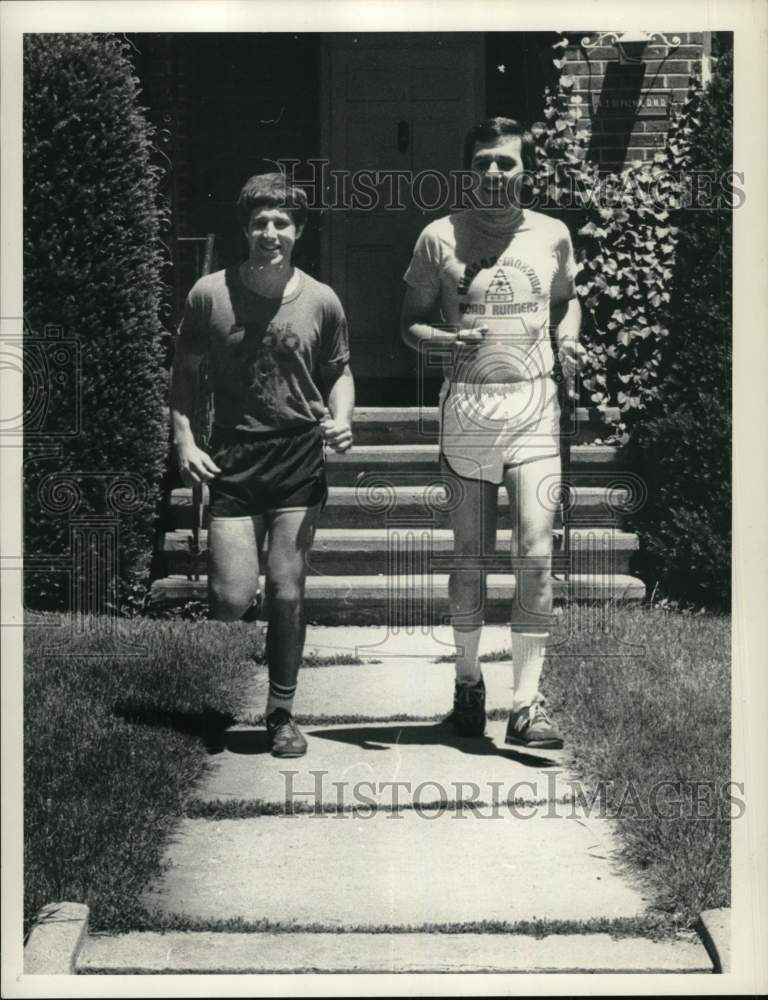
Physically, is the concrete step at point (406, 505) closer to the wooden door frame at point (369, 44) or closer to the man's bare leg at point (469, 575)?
the man's bare leg at point (469, 575)

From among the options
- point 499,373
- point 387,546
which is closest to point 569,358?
point 499,373

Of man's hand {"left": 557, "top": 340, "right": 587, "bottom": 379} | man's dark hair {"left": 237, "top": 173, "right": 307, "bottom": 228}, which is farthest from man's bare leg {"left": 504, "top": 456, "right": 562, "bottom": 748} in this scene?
man's dark hair {"left": 237, "top": 173, "right": 307, "bottom": 228}

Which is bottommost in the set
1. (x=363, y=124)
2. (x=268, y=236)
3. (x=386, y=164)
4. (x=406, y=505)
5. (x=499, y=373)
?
(x=406, y=505)

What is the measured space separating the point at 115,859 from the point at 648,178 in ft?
8.52

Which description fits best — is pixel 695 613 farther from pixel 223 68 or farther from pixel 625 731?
pixel 223 68

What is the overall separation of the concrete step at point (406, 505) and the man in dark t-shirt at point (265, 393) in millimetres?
86

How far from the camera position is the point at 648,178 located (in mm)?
4516

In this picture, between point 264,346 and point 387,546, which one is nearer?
point 264,346

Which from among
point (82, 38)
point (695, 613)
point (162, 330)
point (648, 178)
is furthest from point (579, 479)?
point (82, 38)

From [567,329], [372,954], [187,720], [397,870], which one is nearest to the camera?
[372,954]

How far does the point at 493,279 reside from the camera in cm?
418

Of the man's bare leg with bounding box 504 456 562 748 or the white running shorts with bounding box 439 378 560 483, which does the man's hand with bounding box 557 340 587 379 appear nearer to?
the white running shorts with bounding box 439 378 560 483

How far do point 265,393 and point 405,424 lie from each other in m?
0.41

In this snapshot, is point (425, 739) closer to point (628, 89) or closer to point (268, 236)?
point (268, 236)
